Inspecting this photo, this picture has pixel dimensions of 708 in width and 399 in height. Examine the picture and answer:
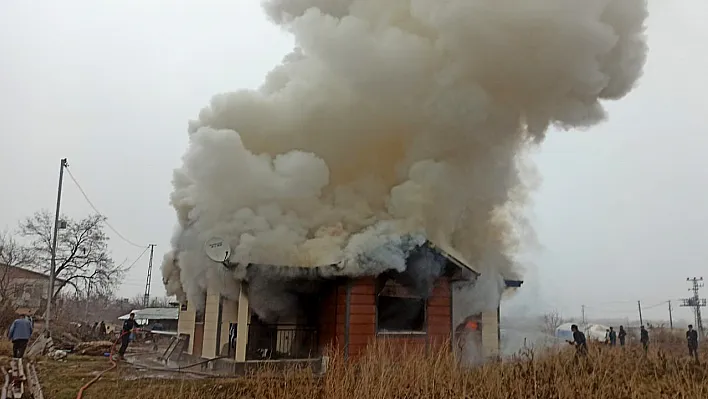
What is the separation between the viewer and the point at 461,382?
8883 millimetres

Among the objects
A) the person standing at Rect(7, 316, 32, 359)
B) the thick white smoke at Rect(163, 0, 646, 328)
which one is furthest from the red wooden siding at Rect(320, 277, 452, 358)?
the person standing at Rect(7, 316, 32, 359)

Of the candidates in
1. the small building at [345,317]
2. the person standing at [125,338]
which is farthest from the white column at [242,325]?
the person standing at [125,338]

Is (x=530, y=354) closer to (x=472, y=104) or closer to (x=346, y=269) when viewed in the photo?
(x=346, y=269)

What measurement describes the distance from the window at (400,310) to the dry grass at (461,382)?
5096 millimetres

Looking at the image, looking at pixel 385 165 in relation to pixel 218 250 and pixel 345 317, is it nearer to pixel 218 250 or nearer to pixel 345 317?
pixel 345 317

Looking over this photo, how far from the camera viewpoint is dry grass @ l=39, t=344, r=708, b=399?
8.25 meters

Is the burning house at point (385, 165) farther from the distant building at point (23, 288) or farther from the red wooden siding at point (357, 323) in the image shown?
the distant building at point (23, 288)

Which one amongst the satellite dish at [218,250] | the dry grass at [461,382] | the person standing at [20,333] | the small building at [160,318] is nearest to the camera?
the dry grass at [461,382]

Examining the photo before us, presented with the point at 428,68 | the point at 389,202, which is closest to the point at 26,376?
the point at 389,202

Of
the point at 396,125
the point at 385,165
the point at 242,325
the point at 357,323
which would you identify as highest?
the point at 396,125

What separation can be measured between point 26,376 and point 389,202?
9.98 meters

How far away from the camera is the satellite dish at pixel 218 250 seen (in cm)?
1389

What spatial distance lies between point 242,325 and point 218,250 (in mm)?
1997

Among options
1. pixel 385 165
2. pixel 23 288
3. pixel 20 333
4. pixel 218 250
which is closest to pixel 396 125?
pixel 385 165
